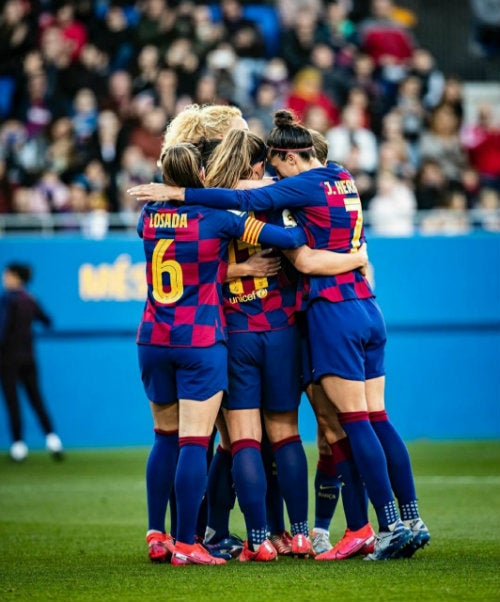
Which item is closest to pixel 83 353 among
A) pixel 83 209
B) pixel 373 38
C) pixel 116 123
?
pixel 83 209

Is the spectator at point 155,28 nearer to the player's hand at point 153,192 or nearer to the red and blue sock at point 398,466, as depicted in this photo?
the player's hand at point 153,192

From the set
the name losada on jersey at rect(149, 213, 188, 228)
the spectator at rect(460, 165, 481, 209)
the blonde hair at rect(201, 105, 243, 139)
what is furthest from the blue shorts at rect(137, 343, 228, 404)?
the spectator at rect(460, 165, 481, 209)

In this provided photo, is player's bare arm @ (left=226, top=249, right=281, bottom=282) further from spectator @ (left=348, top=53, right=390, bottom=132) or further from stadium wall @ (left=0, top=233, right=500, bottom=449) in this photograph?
spectator @ (left=348, top=53, right=390, bottom=132)

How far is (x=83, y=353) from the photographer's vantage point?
51.0 feet

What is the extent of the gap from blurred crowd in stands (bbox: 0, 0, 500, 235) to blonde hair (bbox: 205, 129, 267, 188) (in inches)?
323

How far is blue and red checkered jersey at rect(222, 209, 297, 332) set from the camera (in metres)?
7.14

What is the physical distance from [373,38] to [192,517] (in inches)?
507

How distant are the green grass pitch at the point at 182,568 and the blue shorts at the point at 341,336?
0.97m

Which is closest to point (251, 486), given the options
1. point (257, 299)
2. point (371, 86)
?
point (257, 299)

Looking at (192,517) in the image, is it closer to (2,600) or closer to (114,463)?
(2,600)

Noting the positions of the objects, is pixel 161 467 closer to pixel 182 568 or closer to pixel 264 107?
pixel 182 568

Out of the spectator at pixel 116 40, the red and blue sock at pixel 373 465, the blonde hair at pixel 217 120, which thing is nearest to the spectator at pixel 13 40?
the spectator at pixel 116 40

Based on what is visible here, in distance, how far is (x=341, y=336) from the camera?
6949 millimetres

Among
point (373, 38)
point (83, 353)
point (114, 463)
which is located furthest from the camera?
point (373, 38)
